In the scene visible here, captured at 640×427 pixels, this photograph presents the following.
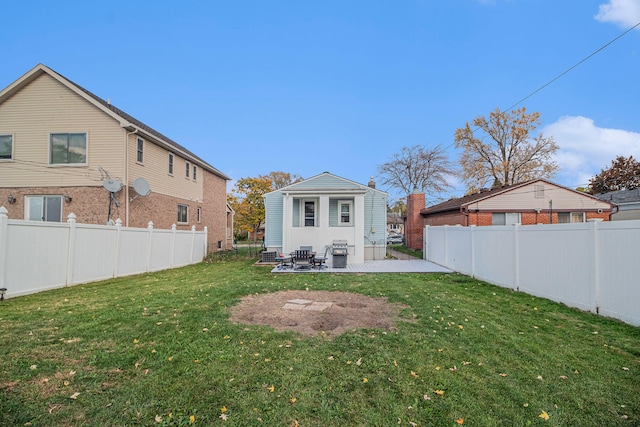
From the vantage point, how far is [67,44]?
1483cm

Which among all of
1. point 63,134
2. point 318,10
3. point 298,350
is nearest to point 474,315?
point 298,350

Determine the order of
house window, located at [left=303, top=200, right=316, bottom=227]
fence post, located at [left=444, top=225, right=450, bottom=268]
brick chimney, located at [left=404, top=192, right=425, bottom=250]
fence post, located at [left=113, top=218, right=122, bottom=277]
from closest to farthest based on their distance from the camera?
fence post, located at [left=113, top=218, right=122, bottom=277]
fence post, located at [left=444, top=225, right=450, bottom=268]
house window, located at [left=303, top=200, right=316, bottom=227]
brick chimney, located at [left=404, top=192, right=425, bottom=250]

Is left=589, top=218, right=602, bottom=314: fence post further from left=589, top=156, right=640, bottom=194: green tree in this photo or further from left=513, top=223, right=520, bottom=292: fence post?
left=589, top=156, right=640, bottom=194: green tree

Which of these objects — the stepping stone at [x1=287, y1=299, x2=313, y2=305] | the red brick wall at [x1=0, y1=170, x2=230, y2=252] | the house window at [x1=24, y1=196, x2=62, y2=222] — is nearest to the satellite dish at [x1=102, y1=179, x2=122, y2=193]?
the red brick wall at [x1=0, y1=170, x2=230, y2=252]

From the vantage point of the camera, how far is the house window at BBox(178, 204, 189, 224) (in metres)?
18.6

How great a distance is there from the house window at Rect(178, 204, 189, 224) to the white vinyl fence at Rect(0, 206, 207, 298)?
16.4 feet

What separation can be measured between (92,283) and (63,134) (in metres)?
8.69

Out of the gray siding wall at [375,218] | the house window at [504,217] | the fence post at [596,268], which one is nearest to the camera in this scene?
the fence post at [596,268]

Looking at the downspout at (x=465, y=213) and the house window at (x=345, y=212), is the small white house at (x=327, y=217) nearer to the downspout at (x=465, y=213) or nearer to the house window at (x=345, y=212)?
the house window at (x=345, y=212)

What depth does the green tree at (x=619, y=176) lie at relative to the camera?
3775 centimetres

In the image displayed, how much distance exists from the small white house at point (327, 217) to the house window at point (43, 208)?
9.83 m

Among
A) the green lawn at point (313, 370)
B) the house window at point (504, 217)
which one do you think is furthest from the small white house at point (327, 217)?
the green lawn at point (313, 370)

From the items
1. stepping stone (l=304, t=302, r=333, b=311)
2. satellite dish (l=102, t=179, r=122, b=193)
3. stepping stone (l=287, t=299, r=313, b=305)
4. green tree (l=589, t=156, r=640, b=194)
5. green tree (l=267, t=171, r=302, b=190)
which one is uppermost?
green tree (l=267, t=171, r=302, b=190)

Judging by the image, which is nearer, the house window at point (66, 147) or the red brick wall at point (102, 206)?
the red brick wall at point (102, 206)
